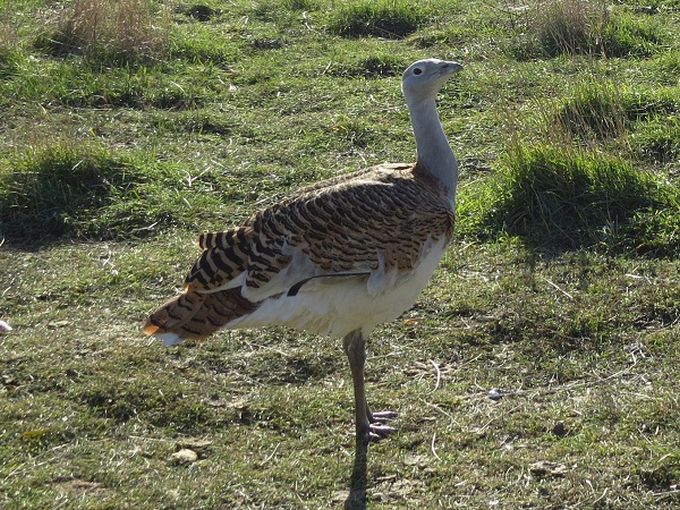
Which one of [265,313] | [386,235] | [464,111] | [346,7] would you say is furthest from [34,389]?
[346,7]

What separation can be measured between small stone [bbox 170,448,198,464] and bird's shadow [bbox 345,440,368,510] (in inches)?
26.3

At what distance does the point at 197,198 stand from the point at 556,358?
2.72 meters

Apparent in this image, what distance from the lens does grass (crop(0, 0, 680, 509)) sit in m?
4.85

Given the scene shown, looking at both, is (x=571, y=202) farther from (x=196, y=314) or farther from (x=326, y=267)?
(x=196, y=314)

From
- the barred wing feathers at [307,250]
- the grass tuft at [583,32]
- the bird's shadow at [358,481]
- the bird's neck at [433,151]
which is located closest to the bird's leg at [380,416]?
the bird's shadow at [358,481]

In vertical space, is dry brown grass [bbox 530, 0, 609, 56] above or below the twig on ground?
above

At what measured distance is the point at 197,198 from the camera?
24.1 ft

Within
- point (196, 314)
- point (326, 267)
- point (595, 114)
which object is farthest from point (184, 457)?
point (595, 114)

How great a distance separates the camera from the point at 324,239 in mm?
4914

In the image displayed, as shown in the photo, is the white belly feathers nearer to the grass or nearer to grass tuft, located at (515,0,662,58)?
the grass

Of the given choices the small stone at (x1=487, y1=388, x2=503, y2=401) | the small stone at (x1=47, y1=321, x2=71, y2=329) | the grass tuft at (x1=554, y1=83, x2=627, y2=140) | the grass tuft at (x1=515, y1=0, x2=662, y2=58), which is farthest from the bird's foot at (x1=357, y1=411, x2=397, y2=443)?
the grass tuft at (x1=515, y1=0, x2=662, y2=58)

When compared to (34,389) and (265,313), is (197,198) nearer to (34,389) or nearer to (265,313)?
(34,389)

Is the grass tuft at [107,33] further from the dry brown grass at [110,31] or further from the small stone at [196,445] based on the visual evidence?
A: the small stone at [196,445]

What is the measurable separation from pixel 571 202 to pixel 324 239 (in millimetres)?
2160
